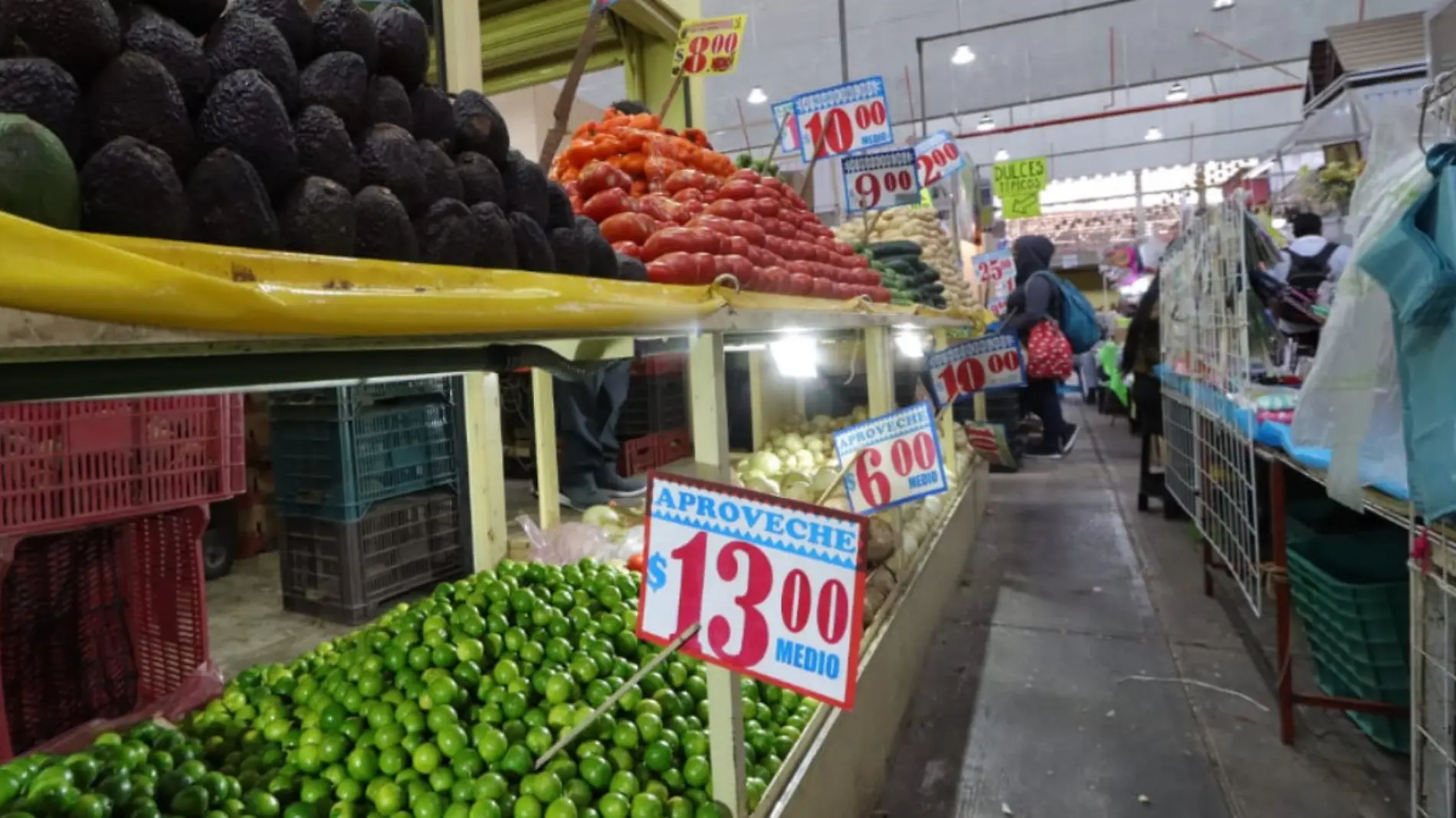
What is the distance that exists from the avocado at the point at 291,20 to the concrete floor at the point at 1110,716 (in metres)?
2.53

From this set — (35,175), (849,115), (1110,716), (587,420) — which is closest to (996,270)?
(849,115)

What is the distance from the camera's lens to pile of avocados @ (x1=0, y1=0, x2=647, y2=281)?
2.43 feet

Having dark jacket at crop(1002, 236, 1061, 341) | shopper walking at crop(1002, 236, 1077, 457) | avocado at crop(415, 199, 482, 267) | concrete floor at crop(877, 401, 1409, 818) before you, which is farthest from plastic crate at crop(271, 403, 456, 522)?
shopper walking at crop(1002, 236, 1077, 457)

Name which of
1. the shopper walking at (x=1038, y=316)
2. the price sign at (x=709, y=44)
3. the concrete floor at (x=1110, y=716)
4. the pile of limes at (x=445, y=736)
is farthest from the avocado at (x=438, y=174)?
the shopper walking at (x=1038, y=316)

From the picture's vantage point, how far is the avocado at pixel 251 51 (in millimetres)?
972

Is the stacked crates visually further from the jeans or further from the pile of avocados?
the pile of avocados

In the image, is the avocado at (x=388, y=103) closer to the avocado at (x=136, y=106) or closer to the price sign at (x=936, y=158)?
the avocado at (x=136, y=106)

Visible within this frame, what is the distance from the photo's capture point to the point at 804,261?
2.89m

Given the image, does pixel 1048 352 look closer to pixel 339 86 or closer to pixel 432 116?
pixel 432 116

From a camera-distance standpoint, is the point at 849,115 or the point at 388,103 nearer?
the point at 388,103

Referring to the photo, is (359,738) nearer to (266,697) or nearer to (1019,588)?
(266,697)

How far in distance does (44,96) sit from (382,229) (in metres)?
0.34

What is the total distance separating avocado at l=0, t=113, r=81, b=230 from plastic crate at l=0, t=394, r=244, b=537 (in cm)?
163

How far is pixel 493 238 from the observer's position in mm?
1189
